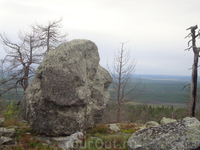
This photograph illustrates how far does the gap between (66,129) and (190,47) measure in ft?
32.3

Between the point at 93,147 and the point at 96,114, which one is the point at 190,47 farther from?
the point at 93,147

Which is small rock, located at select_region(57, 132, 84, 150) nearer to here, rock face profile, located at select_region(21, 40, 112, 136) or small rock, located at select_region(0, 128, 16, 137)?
rock face profile, located at select_region(21, 40, 112, 136)

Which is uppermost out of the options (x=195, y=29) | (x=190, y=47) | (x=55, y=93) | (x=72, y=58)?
(x=195, y=29)

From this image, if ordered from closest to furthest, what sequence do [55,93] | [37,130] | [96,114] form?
1. [55,93]
2. [37,130]
3. [96,114]

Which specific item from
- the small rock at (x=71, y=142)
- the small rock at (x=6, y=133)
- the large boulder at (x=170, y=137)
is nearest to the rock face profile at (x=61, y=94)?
the small rock at (x=6, y=133)

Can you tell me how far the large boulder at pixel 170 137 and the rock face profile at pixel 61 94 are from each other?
3.14m

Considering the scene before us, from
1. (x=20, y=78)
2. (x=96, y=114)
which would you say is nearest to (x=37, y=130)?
(x=96, y=114)

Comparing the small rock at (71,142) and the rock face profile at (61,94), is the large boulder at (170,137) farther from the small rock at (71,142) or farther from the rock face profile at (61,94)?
the rock face profile at (61,94)

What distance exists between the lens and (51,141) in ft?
30.9

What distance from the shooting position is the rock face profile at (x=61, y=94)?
9.29 m

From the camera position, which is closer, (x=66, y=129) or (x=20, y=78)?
(x=66, y=129)

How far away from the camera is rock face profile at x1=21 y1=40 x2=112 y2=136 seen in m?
9.29

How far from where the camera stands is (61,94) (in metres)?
9.27

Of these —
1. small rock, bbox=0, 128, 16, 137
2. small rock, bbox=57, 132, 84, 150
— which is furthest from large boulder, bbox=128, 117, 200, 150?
small rock, bbox=0, 128, 16, 137
